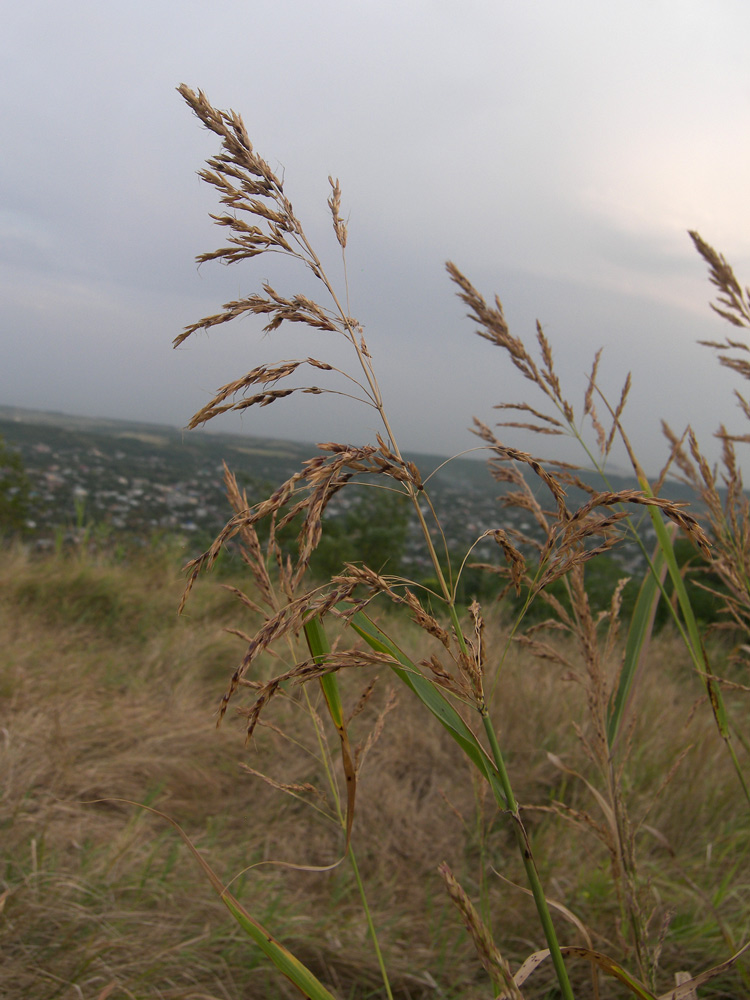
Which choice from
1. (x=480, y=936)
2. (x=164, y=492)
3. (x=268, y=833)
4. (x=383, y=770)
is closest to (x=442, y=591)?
(x=480, y=936)

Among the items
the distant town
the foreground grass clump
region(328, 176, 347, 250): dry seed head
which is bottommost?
the foreground grass clump

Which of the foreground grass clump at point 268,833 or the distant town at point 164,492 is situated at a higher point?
the distant town at point 164,492

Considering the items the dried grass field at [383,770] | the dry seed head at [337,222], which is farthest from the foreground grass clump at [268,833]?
the dry seed head at [337,222]

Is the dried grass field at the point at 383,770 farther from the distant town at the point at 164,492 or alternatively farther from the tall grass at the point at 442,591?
the distant town at the point at 164,492

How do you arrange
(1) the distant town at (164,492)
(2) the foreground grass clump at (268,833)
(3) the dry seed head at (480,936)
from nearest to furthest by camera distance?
(3) the dry seed head at (480,936), (2) the foreground grass clump at (268,833), (1) the distant town at (164,492)

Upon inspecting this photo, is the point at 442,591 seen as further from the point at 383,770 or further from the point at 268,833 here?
the point at 383,770

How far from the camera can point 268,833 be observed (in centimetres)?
236

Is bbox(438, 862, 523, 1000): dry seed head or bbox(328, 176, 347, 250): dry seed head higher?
bbox(328, 176, 347, 250): dry seed head

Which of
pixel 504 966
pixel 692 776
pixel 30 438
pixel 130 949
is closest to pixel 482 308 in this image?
pixel 504 966

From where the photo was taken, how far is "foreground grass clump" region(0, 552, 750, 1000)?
1.57 metres

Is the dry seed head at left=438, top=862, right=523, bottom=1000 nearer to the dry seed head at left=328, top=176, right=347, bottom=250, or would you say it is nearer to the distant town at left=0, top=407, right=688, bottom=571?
the dry seed head at left=328, top=176, right=347, bottom=250

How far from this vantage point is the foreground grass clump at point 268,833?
1.57 meters

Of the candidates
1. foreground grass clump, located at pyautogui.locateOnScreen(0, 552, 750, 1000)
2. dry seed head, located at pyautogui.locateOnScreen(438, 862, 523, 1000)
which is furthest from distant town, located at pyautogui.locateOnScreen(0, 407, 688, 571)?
dry seed head, located at pyautogui.locateOnScreen(438, 862, 523, 1000)

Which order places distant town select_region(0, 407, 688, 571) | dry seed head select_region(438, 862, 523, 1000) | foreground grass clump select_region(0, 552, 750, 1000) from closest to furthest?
dry seed head select_region(438, 862, 523, 1000), foreground grass clump select_region(0, 552, 750, 1000), distant town select_region(0, 407, 688, 571)
